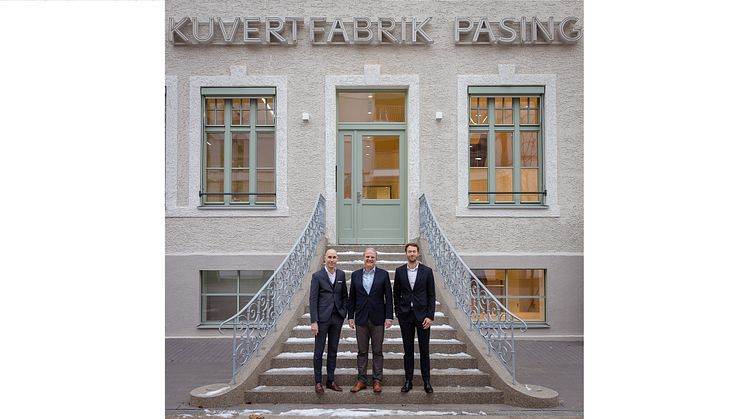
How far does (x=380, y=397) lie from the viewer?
21.7 ft

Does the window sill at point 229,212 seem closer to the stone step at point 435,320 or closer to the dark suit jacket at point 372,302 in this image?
the stone step at point 435,320

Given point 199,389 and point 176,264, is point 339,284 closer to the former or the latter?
point 199,389

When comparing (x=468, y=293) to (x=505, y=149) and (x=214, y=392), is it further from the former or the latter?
(x=505, y=149)

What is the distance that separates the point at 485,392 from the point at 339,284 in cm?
222

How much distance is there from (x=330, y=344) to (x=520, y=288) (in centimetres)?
561

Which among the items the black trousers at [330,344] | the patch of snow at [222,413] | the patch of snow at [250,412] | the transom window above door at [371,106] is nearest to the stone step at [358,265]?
the black trousers at [330,344]

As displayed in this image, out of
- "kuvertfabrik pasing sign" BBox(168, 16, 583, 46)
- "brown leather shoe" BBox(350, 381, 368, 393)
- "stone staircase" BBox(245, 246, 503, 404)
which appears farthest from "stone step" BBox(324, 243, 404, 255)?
"kuvertfabrik pasing sign" BBox(168, 16, 583, 46)

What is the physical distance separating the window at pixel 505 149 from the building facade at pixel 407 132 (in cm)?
3

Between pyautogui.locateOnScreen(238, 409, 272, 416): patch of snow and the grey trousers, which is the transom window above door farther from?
pyautogui.locateOnScreen(238, 409, 272, 416): patch of snow

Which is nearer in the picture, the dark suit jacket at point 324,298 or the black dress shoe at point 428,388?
the black dress shoe at point 428,388

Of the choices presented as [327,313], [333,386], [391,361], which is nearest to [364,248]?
[391,361]

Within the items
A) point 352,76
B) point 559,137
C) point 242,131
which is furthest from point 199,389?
point 559,137

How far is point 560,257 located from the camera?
36.1 ft

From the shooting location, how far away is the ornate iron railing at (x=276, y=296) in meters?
7.15
